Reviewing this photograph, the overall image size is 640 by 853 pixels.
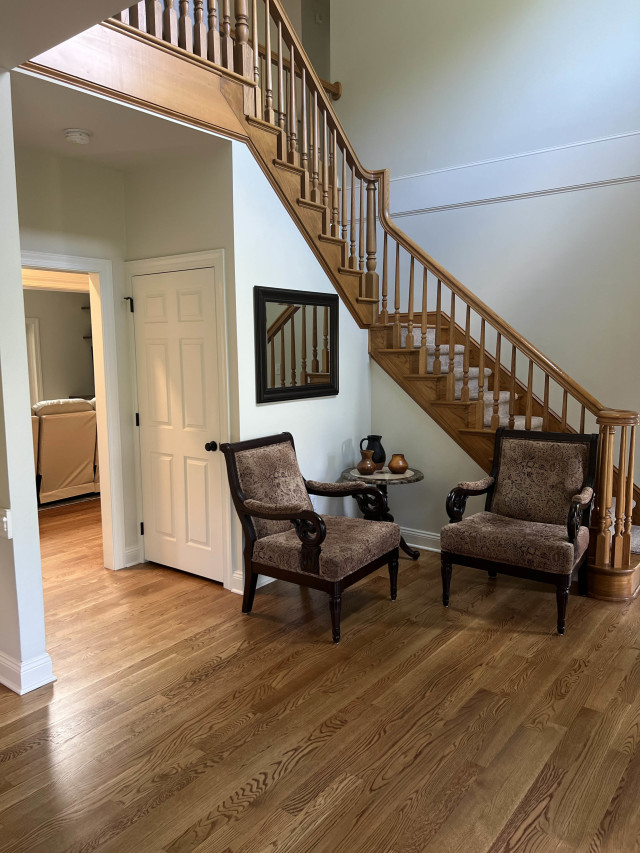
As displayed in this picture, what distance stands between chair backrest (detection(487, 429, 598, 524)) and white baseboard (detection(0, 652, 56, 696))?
268 cm

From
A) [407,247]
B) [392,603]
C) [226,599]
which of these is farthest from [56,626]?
[407,247]

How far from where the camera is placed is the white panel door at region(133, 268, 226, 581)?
155 inches

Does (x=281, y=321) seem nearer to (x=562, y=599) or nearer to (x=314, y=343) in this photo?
(x=314, y=343)

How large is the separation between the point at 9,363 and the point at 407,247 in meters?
2.89

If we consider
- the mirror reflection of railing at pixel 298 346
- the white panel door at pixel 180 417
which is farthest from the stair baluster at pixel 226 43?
the mirror reflection of railing at pixel 298 346

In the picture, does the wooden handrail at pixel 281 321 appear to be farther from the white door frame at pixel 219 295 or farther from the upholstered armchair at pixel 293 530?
the upholstered armchair at pixel 293 530

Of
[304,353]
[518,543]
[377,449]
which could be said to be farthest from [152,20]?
[518,543]

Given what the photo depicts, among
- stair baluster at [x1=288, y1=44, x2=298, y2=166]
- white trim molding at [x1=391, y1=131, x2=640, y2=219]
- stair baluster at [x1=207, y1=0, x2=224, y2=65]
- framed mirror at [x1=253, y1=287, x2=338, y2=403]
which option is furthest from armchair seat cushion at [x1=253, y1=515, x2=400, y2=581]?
white trim molding at [x1=391, y1=131, x2=640, y2=219]

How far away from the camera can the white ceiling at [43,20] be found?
1.98m

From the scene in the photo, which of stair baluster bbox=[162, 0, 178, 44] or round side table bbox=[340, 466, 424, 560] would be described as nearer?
stair baluster bbox=[162, 0, 178, 44]

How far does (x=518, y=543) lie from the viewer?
346cm

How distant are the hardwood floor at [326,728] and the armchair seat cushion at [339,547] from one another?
353 millimetres

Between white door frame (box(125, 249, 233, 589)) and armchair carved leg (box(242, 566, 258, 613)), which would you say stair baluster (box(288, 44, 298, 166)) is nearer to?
white door frame (box(125, 249, 233, 589))

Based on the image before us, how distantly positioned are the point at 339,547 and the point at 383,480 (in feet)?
3.19
